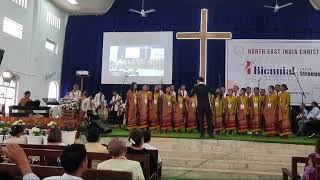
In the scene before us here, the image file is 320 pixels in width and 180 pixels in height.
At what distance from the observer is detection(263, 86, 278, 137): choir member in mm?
9477

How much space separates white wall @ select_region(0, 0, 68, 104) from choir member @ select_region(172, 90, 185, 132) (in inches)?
185

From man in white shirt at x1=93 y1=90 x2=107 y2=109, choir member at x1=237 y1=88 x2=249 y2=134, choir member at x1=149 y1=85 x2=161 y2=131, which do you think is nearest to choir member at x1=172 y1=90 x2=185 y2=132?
choir member at x1=149 y1=85 x2=161 y2=131

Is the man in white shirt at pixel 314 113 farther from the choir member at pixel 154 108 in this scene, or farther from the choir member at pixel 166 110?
the choir member at pixel 154 108

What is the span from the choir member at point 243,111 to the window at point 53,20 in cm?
720

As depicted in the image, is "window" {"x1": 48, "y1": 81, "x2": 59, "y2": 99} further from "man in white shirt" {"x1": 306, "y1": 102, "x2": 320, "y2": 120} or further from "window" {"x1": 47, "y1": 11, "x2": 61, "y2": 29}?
"man in white shirt" {"x1": 306, "y1": 102, "x2": 320, "y2": 120}

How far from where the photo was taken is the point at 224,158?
710 centimetres

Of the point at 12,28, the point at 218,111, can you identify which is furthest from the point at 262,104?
the point at 12,28

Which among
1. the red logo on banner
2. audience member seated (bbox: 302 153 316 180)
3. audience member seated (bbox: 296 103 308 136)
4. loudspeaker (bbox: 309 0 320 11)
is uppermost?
loudspeaker (bbox: 309 0 320 11)

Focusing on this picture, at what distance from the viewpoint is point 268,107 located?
9.52 meters

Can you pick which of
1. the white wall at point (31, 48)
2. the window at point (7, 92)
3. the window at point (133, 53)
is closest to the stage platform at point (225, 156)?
the window at point (7, 92)

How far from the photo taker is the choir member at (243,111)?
9773 mm

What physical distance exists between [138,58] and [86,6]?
2647mm

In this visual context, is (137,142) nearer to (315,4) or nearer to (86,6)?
(86,6)

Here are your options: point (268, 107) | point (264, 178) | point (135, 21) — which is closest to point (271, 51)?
point (268, 107)
